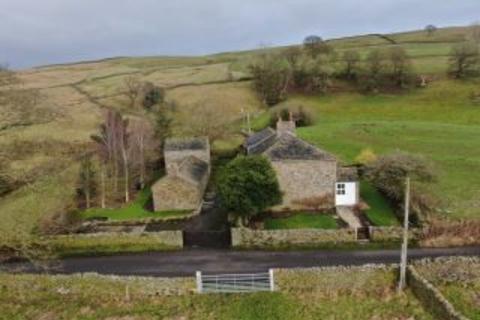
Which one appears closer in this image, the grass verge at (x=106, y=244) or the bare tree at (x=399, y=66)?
the grass verge at (x=106, y=244)

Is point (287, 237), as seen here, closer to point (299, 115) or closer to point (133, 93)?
point (299, 115)

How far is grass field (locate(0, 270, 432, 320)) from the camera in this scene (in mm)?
23094

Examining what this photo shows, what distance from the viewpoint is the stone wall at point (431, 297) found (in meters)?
21.3

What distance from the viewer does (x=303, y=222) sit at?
116 ft

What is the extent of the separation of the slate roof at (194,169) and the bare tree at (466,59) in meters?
50.7

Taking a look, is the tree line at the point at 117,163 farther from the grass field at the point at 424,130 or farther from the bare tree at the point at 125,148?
the grass field at the point at 424,130

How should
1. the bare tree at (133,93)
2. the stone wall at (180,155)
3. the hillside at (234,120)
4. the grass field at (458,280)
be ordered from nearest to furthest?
the grass field at (458,280) < the hillside at (234,120) < the stone wall at (180,155) < the bare tree at (133,93)

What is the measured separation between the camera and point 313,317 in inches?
890

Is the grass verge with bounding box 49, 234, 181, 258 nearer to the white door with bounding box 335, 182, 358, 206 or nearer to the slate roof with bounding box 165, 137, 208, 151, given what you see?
the white door with bounding box 335, 182, 358, 206

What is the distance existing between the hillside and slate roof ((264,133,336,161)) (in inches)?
347

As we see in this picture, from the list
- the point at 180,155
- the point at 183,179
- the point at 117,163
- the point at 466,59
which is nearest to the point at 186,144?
the point at 180,155

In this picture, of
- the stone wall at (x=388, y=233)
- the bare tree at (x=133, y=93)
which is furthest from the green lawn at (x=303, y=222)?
the bare tree at (x=133, y=93)

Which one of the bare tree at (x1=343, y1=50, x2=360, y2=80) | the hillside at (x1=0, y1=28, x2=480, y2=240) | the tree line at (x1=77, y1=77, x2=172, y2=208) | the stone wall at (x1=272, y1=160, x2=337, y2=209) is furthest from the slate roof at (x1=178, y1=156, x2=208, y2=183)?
the bare tree at (x1=343, y1=50, x2=360, y2=80)

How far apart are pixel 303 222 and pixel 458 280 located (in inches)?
475
